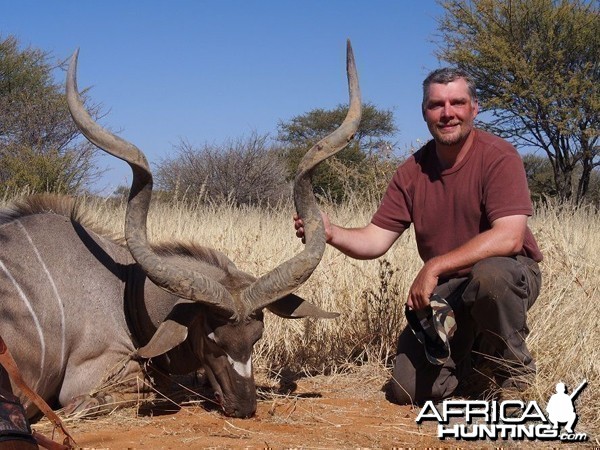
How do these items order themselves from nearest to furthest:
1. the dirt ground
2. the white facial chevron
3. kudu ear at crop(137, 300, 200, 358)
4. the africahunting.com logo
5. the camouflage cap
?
the dirt ground, the africahunting.com logo, kudu ear at crop(137, 300, 200, 358), the white facial chevron, the camouflage cap

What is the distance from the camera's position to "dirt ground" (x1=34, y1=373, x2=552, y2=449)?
138 inches

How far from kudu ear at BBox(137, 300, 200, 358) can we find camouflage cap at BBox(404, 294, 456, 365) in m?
1.14

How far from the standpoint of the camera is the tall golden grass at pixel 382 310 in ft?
13.6

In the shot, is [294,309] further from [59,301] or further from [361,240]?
[59,301]

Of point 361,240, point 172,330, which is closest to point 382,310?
point 361,240

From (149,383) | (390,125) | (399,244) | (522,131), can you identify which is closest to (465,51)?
(522,131)

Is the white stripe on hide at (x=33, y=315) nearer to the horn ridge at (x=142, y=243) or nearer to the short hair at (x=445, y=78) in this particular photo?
the horn ridge at (x=142, y=243)

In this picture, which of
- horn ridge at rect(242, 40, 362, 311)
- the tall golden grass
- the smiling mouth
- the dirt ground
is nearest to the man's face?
the smiling mouth

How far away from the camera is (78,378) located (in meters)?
3.99

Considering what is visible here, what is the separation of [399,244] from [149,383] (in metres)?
2.71

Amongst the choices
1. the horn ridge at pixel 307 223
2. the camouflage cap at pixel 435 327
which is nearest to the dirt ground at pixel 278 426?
the camouflage cap at pixel 435 327

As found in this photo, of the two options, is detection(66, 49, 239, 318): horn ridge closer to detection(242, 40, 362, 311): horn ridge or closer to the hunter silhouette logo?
detection(242, 40, 362, 311): horn ridge

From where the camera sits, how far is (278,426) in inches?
150

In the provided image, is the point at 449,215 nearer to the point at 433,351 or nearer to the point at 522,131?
the point at 433,351
